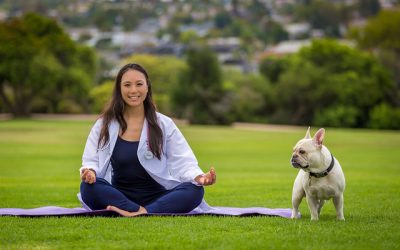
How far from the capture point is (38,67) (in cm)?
7312

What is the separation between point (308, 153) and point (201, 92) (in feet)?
200

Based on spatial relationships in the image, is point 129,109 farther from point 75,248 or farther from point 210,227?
point 75,248

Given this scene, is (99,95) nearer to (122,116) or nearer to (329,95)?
(329,95)

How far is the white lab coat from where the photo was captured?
10.3m

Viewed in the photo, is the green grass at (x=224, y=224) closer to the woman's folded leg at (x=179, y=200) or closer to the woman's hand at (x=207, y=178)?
the woman's folded leg at (x=179, y=200)

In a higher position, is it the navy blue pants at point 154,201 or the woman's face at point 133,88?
the woman's face at point 133,88

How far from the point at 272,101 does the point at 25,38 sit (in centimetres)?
2403

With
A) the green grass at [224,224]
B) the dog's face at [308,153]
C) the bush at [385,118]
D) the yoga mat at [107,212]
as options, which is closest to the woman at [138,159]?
the yoga mat at [107,212]

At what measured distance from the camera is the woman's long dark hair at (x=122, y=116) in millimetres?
10328

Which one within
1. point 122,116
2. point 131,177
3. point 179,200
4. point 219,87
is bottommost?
point 219,87

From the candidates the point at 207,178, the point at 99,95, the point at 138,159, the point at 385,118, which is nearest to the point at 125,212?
the point at 138,159

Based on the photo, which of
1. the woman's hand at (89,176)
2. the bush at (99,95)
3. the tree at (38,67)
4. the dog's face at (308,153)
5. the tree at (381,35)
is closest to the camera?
the dog's face at (308,153)

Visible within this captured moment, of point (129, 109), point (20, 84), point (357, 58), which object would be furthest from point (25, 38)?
point (129, 109)

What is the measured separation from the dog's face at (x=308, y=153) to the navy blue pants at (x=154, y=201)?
57.5 inches
